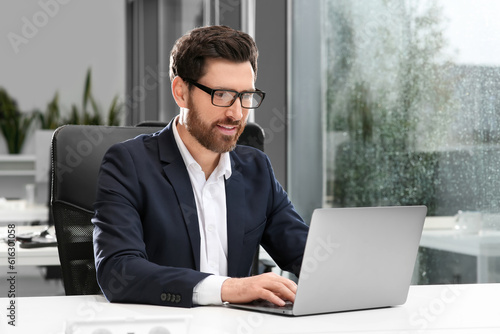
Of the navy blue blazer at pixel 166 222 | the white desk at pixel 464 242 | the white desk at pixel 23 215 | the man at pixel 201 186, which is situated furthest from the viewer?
the white desk at pixel 23 215

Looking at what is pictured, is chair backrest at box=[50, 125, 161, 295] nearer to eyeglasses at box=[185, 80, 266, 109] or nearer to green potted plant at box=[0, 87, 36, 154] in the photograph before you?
eyeglasses at box=[185, 80, 266, 109]

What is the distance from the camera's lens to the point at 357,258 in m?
1.15

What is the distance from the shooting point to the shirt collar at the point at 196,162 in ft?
5.34

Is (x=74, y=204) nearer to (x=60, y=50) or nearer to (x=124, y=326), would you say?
(x=124, y=326)

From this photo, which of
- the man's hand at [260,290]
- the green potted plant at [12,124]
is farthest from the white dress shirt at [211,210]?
the green potted plant at [12,124]

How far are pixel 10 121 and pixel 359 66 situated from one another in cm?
479

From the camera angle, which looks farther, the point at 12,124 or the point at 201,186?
the point at 12,124

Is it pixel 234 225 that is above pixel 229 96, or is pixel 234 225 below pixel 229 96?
below

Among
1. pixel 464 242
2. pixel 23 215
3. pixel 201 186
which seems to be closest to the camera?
pixel 201 186

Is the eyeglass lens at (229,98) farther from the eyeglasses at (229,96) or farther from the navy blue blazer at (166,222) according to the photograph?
the navy blue blazer at (166,222)

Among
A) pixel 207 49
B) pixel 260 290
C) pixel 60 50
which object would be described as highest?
pixel 60 50

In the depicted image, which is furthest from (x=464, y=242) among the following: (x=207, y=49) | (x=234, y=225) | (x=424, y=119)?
(x=207, y=49)

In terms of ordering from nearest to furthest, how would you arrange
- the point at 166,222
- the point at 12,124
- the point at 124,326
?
1. the point at 124,326
2. the point at 166,222
3. the point at 12,124

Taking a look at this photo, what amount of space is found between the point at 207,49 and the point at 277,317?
0.77 meters
